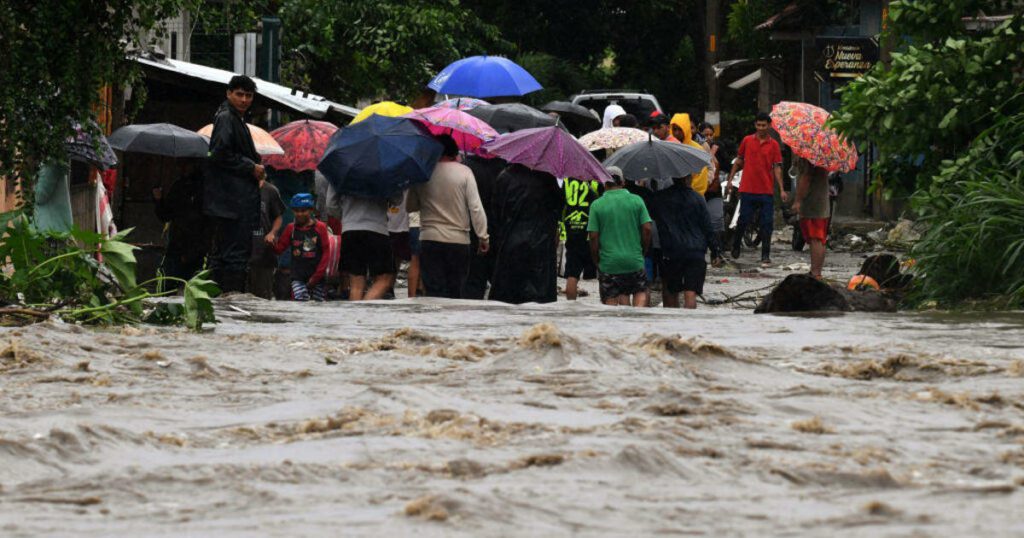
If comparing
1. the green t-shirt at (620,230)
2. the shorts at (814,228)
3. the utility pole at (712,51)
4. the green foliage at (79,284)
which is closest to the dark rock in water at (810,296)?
the green t-shirt at (620,230)

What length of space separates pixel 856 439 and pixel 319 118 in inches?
639

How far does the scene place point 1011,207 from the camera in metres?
13.7

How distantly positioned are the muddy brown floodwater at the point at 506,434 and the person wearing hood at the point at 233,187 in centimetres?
356

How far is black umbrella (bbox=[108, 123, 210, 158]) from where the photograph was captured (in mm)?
17062

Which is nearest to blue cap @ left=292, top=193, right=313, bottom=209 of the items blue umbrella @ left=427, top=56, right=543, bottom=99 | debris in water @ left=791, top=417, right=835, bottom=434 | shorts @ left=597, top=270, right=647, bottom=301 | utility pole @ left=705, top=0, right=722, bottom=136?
shorts @ left=597, top=270, right=647, bottom=301

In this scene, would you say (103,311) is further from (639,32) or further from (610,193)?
(639,32)

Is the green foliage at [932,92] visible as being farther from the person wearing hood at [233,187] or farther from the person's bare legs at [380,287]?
the person wearing hood at [233,187]

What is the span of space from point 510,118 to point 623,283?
3333 millimetres

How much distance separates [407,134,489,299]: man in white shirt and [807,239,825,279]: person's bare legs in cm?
582

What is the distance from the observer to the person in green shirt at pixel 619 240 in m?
14.8

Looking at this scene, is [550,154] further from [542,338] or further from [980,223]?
[542,338]

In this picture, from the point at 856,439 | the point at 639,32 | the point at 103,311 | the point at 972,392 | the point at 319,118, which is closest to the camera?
the point at 856,439

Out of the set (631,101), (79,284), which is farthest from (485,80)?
(631,101)

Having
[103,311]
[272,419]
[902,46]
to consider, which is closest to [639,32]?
[902,46]
